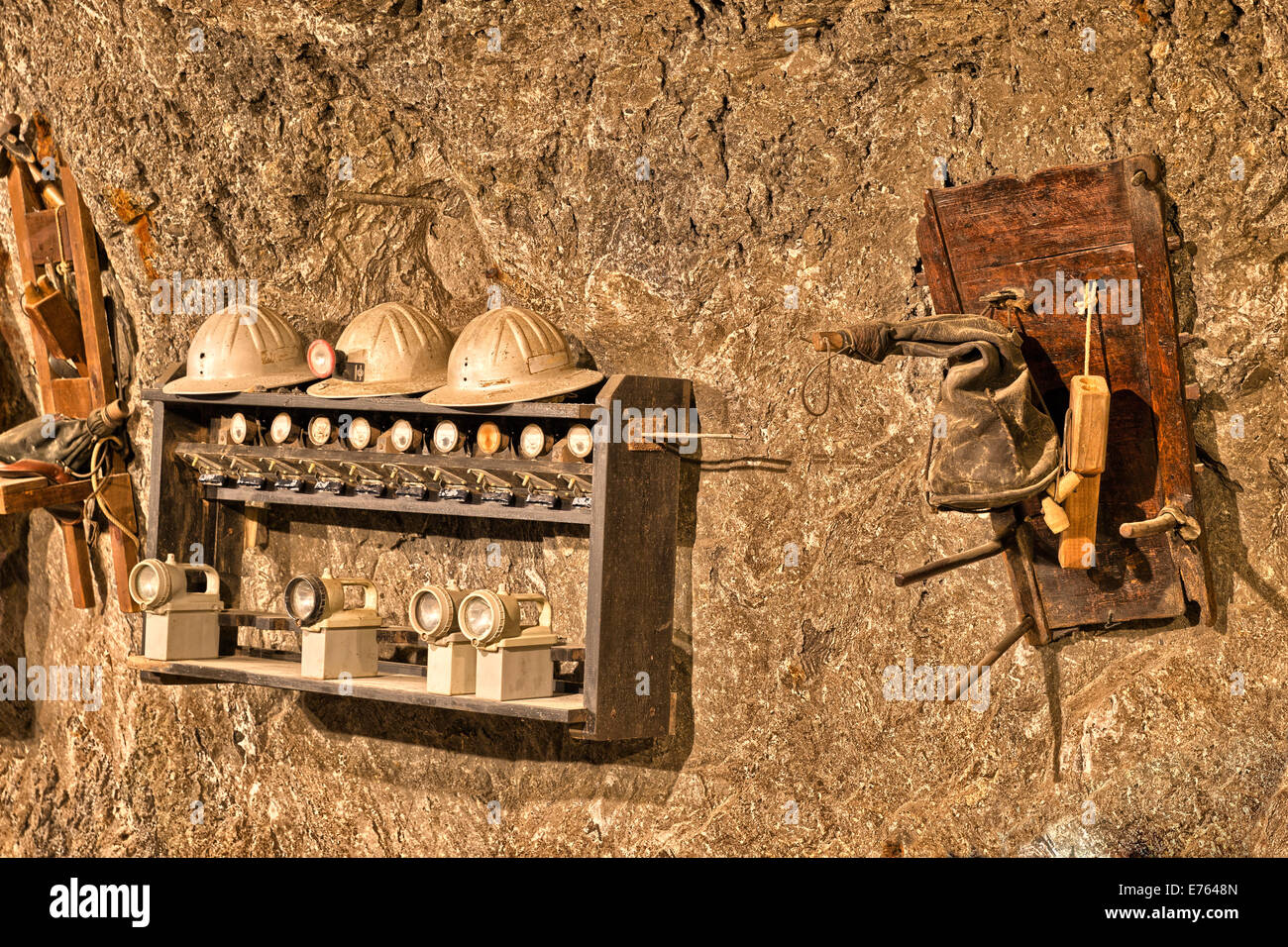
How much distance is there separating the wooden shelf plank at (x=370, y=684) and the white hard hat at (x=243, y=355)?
0.75m

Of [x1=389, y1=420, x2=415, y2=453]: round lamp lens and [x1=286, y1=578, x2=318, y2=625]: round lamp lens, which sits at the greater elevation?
[x1=389, y1=420, x2=415, y2=453]: round lamp lens

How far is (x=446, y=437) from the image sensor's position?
364 centimetres

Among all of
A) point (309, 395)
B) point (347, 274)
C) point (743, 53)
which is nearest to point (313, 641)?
point (309, 395)

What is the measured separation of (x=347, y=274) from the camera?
4137 millimetres

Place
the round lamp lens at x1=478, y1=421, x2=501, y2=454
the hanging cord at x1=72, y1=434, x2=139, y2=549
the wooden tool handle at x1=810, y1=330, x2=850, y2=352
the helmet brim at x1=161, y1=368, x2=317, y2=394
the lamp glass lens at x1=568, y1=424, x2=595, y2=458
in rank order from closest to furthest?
1. the wooden tool handle at x1=810, y1=330, x2=850, y2=352
2. the lamp glass lens at x1=568, y1=424, x2=595, y2=458
3. the round lamp lens at x1=478, y1=421, x2=501, y2=454
4. the helmet brim at x1=161, y1=368, x2=317, y2=394
5. the hanging cord at x1=72, y1=434, x2=139, y2=549

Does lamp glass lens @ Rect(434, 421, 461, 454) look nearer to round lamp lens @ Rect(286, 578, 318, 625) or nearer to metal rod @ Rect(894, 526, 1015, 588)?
round lamp lens @ Rect(286, 578, 318, 625)

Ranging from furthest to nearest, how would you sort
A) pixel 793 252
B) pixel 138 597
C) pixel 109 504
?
pixel 109 504
pixel 138 597
pixel 793 252

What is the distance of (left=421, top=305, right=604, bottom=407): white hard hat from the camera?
11.3 feet

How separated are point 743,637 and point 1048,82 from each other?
147 centimetres

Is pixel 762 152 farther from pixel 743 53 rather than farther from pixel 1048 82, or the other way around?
pixel 1048 82

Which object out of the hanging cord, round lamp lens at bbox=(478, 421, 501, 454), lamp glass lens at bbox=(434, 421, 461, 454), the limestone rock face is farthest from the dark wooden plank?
the hanging cord

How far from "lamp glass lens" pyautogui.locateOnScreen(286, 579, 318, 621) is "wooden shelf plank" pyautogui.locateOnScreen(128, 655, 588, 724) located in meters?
0.16

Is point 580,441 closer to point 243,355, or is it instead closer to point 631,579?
point 631,579

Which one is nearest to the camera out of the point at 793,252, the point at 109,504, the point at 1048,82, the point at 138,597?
the point at 1048,82
